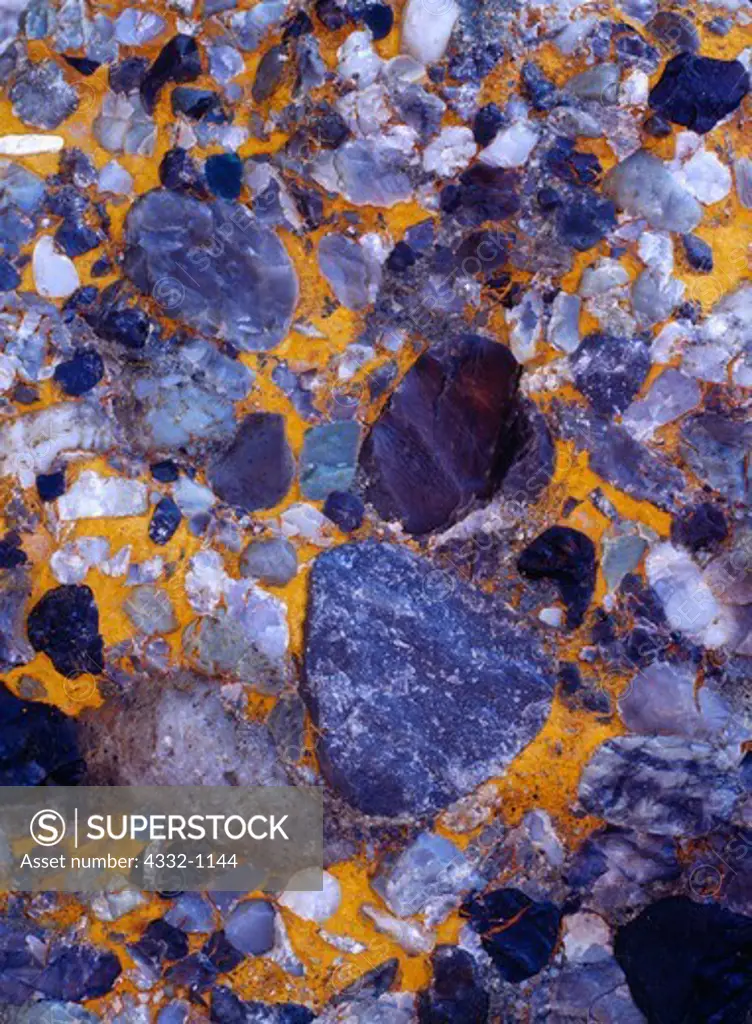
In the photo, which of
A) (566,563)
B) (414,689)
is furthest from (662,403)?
(414,689)

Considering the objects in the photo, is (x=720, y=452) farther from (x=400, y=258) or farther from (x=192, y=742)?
(x=192, y=742)

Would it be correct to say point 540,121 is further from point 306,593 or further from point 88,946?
point 88,946

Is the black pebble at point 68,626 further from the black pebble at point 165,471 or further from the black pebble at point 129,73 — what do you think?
the black pebble at point 129,73

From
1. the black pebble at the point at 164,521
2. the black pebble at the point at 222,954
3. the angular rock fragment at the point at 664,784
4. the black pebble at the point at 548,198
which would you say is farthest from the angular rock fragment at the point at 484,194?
the black pebble at the point at 222,954

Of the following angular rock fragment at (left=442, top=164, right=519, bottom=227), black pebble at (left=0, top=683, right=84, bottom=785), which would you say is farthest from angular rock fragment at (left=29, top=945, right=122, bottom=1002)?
angular rock fragment at (left=442, top=164, right=519, bottom=227)

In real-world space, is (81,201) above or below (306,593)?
above

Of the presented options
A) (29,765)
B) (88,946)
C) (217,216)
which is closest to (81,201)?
(217,216)
